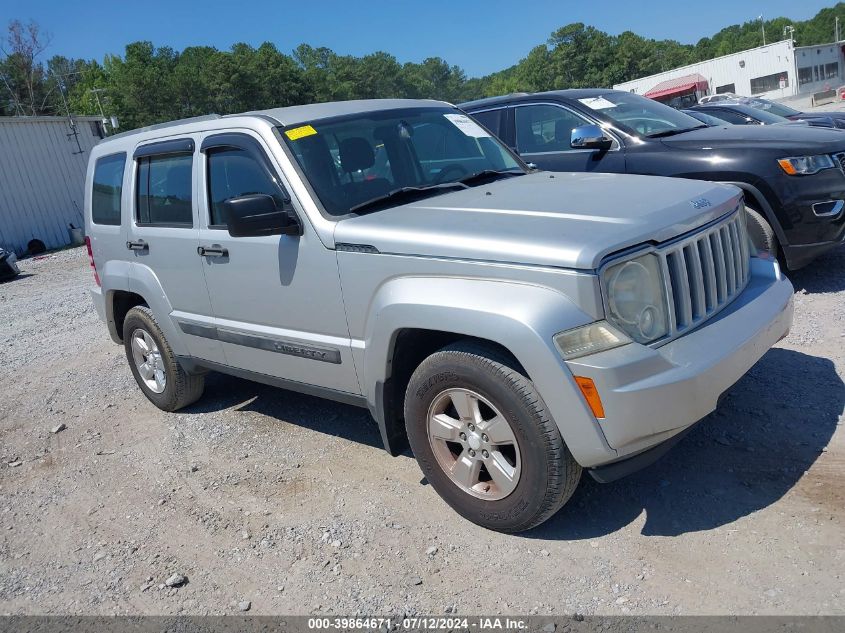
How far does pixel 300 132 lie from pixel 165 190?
1329mm

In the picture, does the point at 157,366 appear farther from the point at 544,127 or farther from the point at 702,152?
the point at 702,152

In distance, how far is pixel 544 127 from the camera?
709 cm

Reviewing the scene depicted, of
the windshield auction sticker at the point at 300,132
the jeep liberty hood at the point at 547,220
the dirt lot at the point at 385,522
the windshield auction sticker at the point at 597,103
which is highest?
the windshield auction sticker at the point at 300,132

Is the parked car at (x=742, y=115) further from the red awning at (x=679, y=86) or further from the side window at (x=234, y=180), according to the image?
the red awning at (x=679, y=86)

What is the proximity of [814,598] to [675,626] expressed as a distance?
0.53 meters

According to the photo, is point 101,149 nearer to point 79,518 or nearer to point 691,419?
point 79,518

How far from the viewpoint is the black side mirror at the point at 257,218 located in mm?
3662

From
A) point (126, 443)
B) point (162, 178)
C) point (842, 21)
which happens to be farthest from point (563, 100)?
point (842, 21)

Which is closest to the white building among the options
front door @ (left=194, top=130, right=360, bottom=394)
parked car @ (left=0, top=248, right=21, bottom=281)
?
parked car @ (left=0, top=248, right=21, bottom=281)

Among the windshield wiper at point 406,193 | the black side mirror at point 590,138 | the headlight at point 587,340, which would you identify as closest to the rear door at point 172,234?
the windshield wiper at point 406,193

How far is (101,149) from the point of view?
5.73 meters

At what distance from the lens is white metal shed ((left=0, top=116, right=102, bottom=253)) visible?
20891 mm

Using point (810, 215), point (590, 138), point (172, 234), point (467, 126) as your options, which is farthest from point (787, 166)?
point (172, 234)

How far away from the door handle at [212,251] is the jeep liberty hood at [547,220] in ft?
3.30
